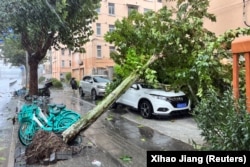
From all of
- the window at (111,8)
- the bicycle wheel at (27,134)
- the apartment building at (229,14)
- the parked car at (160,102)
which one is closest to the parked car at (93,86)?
the parked car at (160,102)

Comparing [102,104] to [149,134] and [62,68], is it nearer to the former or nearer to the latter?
[149,134]

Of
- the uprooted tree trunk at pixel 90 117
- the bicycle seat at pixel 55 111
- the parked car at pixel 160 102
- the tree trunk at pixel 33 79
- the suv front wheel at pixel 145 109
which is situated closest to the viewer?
the uprooted tree trunk at pixel 90 117

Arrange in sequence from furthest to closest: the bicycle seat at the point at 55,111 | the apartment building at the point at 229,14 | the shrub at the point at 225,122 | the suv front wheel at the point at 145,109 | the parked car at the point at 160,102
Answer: the apartment building at the point at 229,14
the suv front wheel at the point at 145,109
the parked car at the point at 160,102
the bicycle seat at the point at 55,111
the shrub at the point at 225,122

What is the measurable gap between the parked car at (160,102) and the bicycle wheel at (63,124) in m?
3.41

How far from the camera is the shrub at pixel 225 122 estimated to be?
9.54 feet

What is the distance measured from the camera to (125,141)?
621cm

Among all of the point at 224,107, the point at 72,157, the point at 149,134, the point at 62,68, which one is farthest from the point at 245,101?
the point at 62,68

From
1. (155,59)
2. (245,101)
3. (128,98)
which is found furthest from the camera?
(128,98)

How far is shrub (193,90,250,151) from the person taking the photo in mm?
2907

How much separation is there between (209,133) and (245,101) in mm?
715

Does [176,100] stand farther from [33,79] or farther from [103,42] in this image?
[103,42]

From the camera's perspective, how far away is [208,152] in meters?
3.21

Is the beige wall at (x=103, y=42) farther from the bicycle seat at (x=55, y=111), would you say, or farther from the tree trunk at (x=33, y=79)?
the bicycle seat at (x=55, y=111)

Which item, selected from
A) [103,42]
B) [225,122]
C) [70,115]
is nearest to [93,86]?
[70,115]
